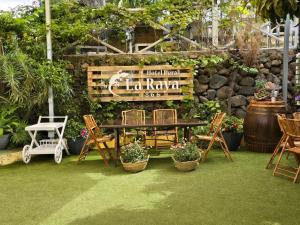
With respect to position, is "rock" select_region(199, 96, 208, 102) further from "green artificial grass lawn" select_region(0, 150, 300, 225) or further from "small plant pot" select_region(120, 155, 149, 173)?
"small plant pot" select_region(120, 155, 149, 173)

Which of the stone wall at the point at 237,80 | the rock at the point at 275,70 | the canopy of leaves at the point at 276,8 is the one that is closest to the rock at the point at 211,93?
the stone wall at the point at 237,80

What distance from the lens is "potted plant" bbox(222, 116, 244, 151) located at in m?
6.43

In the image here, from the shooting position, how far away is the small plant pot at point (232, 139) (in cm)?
642

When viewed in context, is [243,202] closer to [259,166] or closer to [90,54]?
[259,166]

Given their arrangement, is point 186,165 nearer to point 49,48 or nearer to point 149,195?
point 149,195

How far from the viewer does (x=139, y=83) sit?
7215 mm

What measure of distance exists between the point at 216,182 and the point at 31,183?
2.60 metres

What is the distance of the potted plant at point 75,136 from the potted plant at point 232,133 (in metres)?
2.76

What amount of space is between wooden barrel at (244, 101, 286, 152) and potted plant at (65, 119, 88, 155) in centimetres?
322

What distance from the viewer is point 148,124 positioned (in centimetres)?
554

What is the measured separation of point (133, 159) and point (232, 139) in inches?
89.9

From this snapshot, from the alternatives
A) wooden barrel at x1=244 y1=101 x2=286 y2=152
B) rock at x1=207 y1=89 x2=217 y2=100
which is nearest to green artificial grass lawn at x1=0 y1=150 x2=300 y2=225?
wooden barrel at x1=244 y1=101 x2=286 y2=152

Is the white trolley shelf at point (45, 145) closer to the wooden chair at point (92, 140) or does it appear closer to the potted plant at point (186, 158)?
the wooden chair at point (92, 140)

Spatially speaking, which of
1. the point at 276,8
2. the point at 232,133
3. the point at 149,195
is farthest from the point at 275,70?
the point at 276,8
